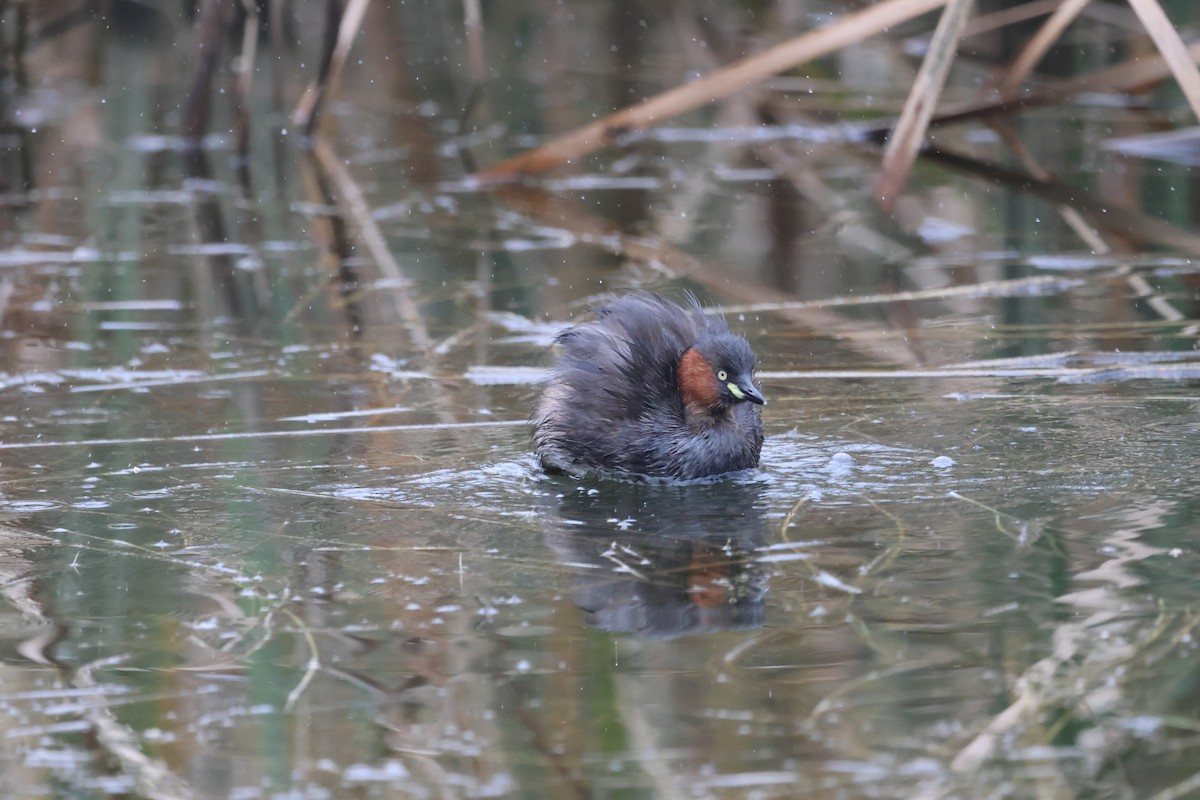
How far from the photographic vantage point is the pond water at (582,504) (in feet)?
10.4

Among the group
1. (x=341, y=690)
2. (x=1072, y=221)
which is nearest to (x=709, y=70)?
(x=1072, y=221)

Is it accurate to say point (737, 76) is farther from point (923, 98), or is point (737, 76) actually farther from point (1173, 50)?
point (1173, 50)

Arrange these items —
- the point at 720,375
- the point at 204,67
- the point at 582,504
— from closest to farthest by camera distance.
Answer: the point at 582,504 < the point at 720,375 < the point at 204,67

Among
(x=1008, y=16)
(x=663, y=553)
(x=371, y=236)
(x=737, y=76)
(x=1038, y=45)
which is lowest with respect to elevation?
(x=663, y=553)

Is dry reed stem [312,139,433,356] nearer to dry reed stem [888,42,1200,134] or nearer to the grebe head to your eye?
the grebe head

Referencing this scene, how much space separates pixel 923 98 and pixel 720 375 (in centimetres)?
314

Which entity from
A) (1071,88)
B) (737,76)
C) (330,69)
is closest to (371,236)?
(737,76)

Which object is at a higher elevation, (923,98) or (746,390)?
(923,98)

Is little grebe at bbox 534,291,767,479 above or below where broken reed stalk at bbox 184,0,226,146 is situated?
below

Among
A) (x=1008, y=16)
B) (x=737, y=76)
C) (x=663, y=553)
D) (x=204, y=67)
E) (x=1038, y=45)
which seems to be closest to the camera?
(x=663, y=553)

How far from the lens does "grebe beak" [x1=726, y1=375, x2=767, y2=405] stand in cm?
498

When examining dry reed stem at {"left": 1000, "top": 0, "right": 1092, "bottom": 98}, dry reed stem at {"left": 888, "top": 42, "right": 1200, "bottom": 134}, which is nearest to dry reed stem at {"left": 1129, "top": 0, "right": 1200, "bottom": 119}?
dry reed stem at {"left": 1000, "top": 0, "right": 1092, "bottom": 98}

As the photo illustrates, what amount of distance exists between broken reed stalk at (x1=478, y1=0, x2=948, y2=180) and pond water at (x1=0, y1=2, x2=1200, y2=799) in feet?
1.21

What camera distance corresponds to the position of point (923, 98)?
7789 millimetres
